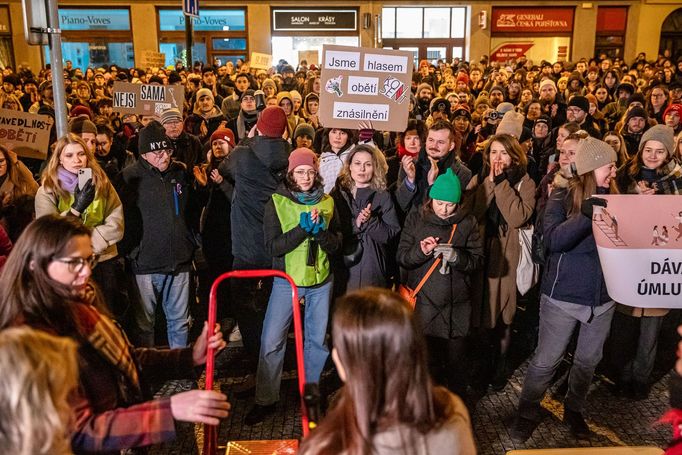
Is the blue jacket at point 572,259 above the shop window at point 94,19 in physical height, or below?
below

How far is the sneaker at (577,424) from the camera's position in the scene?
428 cm

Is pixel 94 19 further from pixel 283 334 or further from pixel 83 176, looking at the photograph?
pixel 283 334

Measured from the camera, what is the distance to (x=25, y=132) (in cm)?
700

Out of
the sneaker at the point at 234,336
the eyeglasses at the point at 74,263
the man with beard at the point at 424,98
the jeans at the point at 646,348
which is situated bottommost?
the sneaker at the point at 234,336

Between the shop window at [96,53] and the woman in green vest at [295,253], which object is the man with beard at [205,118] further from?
the shop window at [96,53]

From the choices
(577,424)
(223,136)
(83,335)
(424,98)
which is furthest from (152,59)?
(83,335)

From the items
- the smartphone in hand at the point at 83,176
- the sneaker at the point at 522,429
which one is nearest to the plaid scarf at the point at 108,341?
the smartphone in hand at the point at 83,176

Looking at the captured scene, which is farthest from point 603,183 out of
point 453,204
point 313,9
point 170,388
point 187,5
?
point 313,9

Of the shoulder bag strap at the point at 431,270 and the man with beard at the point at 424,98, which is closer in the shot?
the shoulder bag strap at the point at 431,270

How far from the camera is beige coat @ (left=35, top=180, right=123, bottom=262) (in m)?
4.52

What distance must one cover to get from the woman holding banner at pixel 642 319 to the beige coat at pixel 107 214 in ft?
12.3

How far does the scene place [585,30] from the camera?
981 inches

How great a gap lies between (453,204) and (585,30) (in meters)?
23.7

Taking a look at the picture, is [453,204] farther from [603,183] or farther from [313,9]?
[313,9]
